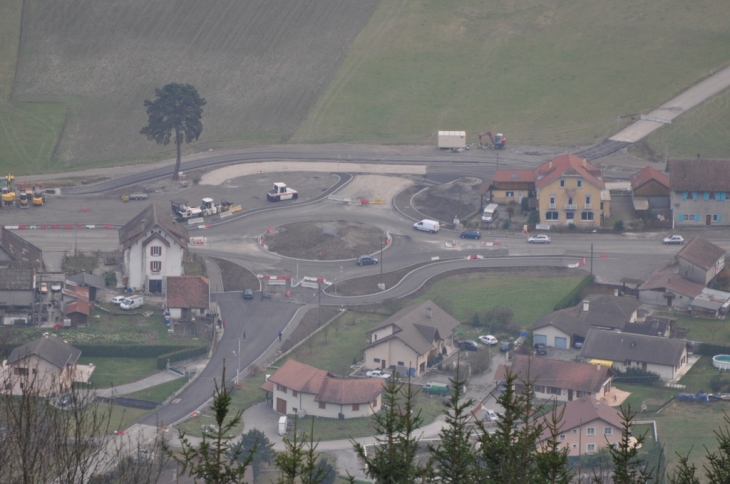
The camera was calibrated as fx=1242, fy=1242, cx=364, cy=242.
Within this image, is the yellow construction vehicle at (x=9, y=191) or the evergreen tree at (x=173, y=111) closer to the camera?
the yellow construction vehicle at (x=9, y=191)

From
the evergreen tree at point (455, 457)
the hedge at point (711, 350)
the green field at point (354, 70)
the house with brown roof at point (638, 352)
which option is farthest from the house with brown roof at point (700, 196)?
the evergreen tree at point (455, 457)

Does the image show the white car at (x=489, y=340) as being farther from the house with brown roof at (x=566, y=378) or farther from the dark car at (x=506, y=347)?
the house with brown roof at (x=566, y=378)

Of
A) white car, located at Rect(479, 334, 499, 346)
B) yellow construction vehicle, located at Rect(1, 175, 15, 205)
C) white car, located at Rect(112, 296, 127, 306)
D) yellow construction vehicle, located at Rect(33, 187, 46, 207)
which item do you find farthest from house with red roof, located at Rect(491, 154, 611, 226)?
yellow construction vehicle, located at Rect(1, 175, 15, 205)

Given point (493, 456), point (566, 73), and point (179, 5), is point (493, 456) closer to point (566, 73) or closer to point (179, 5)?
point (566, 73)

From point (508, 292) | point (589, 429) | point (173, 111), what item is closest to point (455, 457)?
point (589, 429)

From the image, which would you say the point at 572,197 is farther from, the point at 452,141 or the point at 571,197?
the point at 452,141

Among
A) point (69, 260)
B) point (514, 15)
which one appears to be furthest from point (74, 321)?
point (514, 15)
